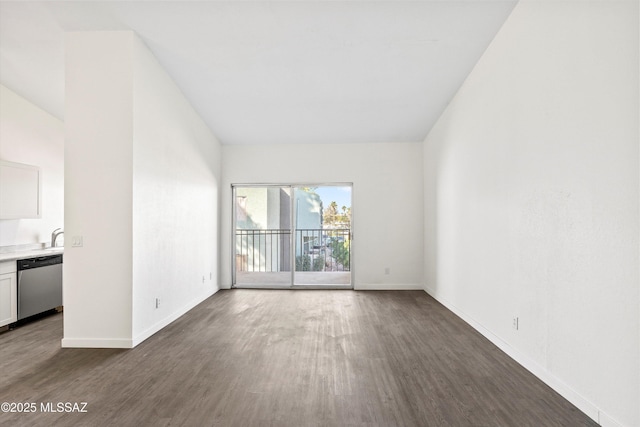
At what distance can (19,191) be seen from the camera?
460 centimetres

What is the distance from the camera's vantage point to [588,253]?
90.1 inches

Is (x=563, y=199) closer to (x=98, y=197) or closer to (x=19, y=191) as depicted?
(x=98, y=197)

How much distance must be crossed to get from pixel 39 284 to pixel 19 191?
4.16 feet

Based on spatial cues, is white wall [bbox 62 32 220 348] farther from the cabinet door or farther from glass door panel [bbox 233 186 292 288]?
glass door panel [bbox 233 186 292 288]

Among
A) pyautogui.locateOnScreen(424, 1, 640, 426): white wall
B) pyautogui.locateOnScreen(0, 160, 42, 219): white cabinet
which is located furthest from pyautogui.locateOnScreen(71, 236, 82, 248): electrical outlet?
pyautogui.locateOnScreen(424, 1, 640, 426): white wall

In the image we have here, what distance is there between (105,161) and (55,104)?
2527 millimetres

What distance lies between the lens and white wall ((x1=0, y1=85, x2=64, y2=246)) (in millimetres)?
4656

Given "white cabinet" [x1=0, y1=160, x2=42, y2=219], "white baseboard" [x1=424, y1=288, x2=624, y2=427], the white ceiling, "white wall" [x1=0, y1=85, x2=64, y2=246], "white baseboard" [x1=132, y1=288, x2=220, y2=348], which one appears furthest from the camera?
"white wall" [x1=0, y1=85, x2=64, y2=246]

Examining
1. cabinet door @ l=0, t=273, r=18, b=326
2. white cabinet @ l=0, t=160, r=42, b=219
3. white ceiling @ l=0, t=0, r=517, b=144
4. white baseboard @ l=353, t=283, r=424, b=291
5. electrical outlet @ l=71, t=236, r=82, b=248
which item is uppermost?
white ceiling @ l=0, t=0, r=517, b=144

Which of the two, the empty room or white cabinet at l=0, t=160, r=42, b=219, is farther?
white cabinet at l=0, t=160, r=42, b=219

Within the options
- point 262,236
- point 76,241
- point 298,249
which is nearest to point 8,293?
point 76,241

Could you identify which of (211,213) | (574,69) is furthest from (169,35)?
(574,69)

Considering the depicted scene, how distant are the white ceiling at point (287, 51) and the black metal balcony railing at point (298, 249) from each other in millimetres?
2051

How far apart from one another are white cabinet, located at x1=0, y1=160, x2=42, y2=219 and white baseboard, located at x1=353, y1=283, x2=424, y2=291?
5.05 meters
